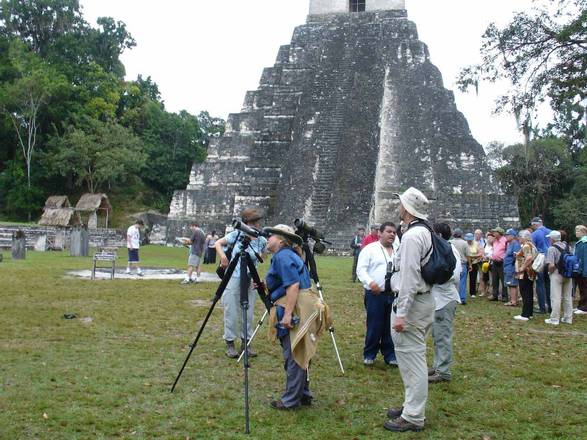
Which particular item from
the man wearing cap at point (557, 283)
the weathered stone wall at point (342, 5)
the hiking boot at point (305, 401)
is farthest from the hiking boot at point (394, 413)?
the weathered stone wall at point (342, 5)

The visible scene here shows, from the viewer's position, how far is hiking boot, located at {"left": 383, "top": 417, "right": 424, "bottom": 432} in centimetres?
461

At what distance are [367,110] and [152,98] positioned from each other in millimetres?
34382

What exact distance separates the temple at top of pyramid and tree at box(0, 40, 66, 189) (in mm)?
17555

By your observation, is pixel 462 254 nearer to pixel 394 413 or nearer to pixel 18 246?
pixel 394 413

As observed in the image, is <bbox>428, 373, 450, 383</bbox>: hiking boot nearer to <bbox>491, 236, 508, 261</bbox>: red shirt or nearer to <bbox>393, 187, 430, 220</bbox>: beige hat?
<bbox>393, 187, 430, 220</bbox>: beige hat

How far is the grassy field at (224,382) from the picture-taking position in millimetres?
4633

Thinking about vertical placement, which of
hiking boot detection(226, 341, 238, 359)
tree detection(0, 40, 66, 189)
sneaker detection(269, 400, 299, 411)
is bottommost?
sneaker detection(269, 400, 299, 411)

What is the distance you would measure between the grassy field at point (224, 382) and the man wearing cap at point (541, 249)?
132 cm

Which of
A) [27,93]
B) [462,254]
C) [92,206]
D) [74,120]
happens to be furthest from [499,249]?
[74,120]

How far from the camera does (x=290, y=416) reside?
16.1 ft

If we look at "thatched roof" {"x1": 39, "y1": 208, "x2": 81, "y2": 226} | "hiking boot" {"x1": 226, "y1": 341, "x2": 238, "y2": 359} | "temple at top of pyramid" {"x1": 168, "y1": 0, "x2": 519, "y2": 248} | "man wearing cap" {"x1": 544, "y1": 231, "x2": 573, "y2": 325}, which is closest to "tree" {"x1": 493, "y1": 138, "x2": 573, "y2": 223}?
"temple at top of pyramid" {"x1": 168, "y1": 0, "x2": 519, "y2": 248}

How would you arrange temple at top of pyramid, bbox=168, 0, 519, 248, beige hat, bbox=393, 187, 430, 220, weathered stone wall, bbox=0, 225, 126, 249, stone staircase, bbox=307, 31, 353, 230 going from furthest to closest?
weathered stone wall, bbox=0, 225, 126, 249
temple at top of pyramid, bbox=168, 0, 519, 248
stone staircase, bbox=307, 31, 353, 230
beige hat, bbox=393, 187, 430, 220

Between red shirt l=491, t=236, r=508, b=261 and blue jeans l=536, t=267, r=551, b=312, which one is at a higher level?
red shirt l=491, t=236, r=508, b=261

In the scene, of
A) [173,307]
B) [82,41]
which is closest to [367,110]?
[173,307]
